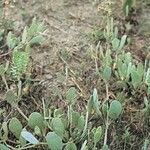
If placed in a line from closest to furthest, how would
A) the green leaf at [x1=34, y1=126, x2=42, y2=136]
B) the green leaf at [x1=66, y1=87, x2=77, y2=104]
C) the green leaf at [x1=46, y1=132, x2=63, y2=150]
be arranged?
1. the green leaf at [x1=46, y1=132, x2=63, y2=150]
2. the green leaf at [x1=34, y1=126, x2=42, y2=136]
3. the green leaf at [x1=66, y1=87, x2=77, y2=104]

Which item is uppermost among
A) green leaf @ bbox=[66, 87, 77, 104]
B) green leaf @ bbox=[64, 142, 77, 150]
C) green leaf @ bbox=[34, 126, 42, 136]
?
green leaf @ bbox=[66, 87, 77, 104]

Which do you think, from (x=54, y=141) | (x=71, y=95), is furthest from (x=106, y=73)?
(x=54, y=141)

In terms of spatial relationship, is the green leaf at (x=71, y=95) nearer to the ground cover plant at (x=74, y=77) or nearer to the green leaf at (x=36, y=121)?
the ground cover plant at (x=74, y=77)

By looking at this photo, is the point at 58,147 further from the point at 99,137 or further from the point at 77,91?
the point at 77,91

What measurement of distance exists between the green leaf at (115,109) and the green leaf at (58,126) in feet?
0.77

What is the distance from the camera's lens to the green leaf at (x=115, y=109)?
184cm

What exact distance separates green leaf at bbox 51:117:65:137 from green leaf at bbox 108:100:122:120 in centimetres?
24

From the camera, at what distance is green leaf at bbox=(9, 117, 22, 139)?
1769 mm

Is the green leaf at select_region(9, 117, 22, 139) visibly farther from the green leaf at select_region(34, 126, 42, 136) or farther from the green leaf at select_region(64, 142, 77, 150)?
the green leaf at select_region(64, 142, 77, 150)

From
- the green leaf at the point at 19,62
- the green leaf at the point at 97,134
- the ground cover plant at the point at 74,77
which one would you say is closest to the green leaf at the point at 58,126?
the ground cover plant at the point at 74,77

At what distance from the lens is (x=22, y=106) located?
6.50 ft

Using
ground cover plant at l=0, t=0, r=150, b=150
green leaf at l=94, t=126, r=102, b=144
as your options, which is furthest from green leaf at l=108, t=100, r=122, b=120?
green leaf at l=94, t=126, r=102, b=144

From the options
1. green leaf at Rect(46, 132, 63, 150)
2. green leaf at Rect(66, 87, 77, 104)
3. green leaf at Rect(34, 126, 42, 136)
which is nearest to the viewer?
green leaf at Rect(46, 132, 63, 150)

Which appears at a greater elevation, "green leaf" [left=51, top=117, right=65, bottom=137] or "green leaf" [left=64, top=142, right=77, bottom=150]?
"green leaf" [left=51, top=117, right=65, bottom=137]
